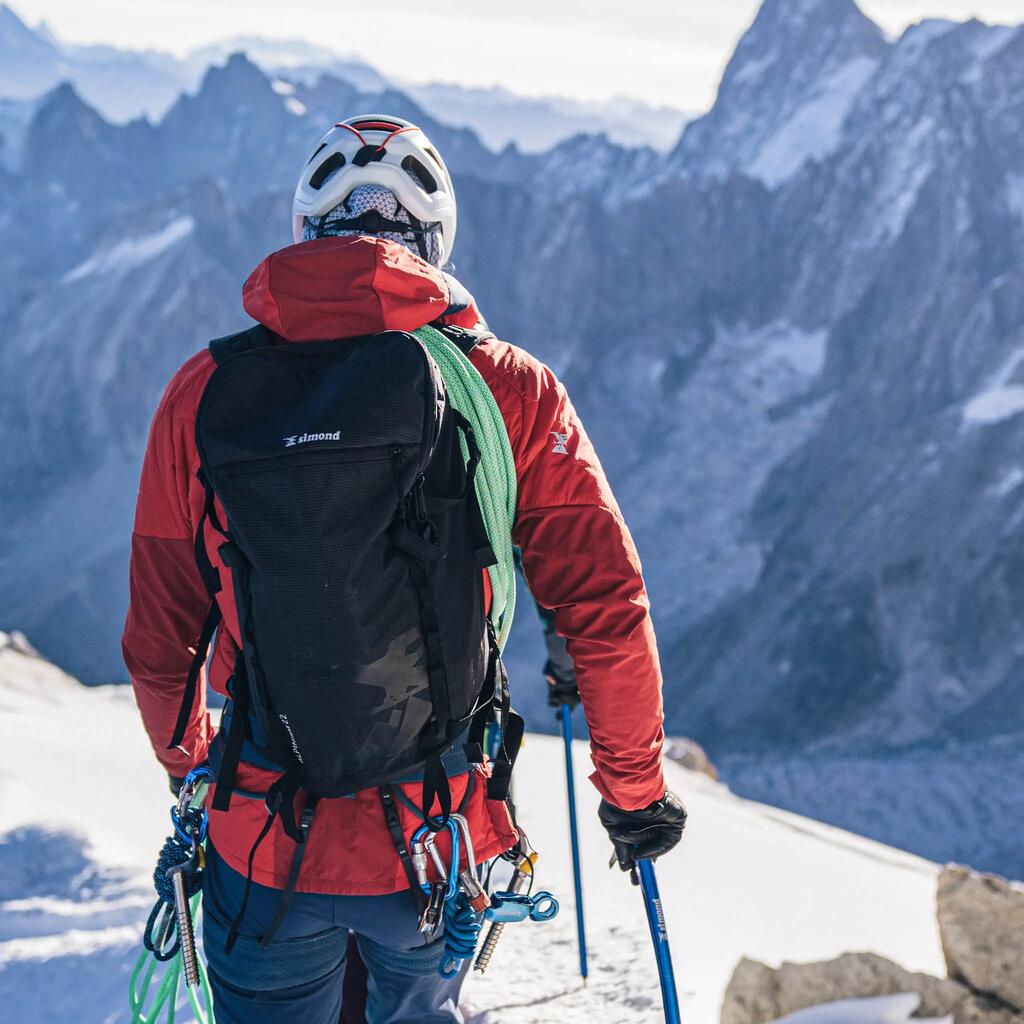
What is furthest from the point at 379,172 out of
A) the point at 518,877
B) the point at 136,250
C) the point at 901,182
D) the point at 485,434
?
the point at 136,250

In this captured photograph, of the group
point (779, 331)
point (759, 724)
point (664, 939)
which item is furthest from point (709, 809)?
point (779, 331)

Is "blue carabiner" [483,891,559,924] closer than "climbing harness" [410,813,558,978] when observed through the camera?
No

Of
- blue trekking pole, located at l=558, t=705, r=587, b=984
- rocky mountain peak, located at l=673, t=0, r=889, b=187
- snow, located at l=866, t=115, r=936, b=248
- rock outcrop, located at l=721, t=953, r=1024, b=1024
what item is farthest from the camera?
rocky mountain peak, located at l=673, t=0, r=889, b=187

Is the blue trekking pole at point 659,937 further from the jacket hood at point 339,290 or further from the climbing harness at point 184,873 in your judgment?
the jacket hood at point 339,290

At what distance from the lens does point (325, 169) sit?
115 inches

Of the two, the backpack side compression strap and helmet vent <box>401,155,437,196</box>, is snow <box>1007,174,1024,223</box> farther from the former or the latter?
the backpack side compression strap

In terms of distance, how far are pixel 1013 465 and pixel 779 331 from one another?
127 feet

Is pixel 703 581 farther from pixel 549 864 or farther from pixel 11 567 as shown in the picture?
pixel 549 864

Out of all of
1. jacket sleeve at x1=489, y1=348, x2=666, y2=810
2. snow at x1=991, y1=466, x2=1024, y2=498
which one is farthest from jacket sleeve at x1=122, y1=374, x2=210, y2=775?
snow at x1=991, y1=466, x2=1024, y2=498

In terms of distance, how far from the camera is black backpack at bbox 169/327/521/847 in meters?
1.91

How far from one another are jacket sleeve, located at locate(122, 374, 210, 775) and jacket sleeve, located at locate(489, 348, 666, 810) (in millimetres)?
773

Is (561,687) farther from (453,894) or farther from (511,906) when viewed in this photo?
(453,894)

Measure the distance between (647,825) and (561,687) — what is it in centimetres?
210

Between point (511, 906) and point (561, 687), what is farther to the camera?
point (561, 687)
